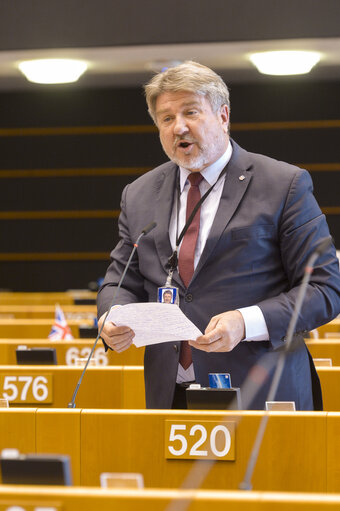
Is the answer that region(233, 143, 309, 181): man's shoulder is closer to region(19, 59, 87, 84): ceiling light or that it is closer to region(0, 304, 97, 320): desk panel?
region(0, 304, 97, 320): desk panel

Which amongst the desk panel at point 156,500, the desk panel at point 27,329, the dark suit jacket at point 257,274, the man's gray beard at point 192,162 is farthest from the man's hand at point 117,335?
the desk panel at point 27,329

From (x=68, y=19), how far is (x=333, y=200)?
213 inches

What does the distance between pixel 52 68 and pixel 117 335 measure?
6729 mm

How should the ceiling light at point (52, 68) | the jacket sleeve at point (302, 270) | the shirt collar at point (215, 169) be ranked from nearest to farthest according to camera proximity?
the jacket sleeve at point (302, 270) < the shirt collar at point (215, 169) < the ceiling light at point (52, 68)

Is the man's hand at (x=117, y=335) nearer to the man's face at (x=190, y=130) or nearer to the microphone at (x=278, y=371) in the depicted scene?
the man's face at (x=190, y=130)

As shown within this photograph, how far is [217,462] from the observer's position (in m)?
2.10

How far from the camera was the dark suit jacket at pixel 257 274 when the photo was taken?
2.44 m

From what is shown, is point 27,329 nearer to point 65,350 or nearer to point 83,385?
point 65,350

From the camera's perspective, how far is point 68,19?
7559mm

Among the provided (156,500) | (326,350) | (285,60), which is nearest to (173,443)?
(156,500)

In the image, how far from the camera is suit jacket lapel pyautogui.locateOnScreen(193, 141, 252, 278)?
249 cm

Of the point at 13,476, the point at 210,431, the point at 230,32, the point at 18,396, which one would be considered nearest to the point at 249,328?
the point at 210,431

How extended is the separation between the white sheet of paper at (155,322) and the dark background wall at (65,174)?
971 cm

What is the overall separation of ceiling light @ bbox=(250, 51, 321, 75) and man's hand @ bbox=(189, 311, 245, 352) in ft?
20.5
